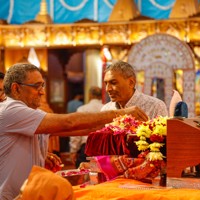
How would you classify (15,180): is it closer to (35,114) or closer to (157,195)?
(35,114)

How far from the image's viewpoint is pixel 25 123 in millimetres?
3068

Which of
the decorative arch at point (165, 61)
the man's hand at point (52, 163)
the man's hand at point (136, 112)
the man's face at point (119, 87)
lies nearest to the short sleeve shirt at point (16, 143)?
the man's hand at point (52, 163)

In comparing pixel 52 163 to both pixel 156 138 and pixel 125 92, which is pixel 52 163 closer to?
pixel 156 138

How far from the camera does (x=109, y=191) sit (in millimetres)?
2848

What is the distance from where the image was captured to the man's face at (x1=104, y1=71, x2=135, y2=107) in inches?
172

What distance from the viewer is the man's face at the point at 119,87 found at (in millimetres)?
4375

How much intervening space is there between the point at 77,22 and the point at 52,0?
3.72 ft

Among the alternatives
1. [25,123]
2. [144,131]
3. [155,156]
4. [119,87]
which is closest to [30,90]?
[25,123]

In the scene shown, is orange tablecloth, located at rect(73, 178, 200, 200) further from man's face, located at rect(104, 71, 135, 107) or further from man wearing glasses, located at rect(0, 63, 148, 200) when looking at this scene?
man's face, located at rect(104, 71, 135, 107)

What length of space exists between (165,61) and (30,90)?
19.9ft

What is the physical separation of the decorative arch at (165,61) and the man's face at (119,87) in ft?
14.1

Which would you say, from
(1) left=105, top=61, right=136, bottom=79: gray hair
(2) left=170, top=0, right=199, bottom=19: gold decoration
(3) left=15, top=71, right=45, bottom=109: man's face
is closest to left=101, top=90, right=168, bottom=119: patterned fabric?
(1) left=105, top=61, right=136, bottom=79: gray hair

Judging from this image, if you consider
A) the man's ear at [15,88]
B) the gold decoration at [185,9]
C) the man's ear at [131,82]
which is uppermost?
the gold decoration at [185,9]

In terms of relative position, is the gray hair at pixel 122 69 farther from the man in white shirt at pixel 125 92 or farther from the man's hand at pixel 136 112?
the man's hand at pixel 136 112
